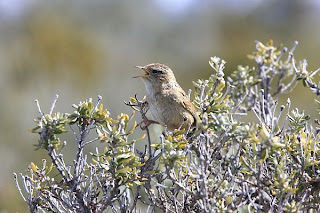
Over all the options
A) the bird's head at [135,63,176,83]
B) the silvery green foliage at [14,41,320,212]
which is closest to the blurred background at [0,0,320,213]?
the bird's head at [135,63,176,83]

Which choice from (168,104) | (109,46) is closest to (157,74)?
(168,104)

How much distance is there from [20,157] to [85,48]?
997 centimetres

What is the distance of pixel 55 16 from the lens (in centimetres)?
2559

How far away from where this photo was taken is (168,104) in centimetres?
448

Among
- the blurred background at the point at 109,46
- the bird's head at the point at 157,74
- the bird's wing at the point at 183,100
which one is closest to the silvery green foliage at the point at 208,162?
the bird's wing at the point at 183,100

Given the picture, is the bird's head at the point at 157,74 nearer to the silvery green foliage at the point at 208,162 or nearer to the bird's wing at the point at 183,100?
the bird's wing at the point at 183,100

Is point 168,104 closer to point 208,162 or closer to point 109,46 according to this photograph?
point 208,162

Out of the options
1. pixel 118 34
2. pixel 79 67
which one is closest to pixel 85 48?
pixel 79 67

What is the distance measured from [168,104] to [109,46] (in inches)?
787

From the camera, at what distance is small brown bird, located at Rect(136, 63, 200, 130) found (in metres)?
4.38

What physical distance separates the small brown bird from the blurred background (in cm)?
515

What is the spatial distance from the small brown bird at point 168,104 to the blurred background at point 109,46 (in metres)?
5.15

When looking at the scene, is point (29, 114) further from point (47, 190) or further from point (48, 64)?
point (47, 190)

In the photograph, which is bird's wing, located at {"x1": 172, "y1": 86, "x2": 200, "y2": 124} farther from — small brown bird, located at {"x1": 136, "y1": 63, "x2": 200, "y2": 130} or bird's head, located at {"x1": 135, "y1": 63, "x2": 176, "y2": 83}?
bird's head, located at {"x1": 135, "y1": 63, "x2": 176, "y2": 83}
